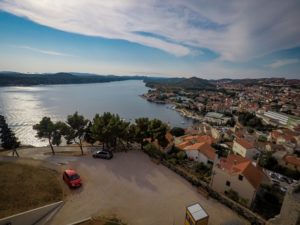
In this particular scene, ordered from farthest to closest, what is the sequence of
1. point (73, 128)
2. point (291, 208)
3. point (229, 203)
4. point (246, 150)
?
point (246, 150)
point (73, 128)
point (229, 203)
point (291, 208)

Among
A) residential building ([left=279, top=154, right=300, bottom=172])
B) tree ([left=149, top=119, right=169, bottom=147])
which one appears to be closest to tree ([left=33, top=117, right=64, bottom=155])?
tree ([left=149, top=119, right=169, bottom=147])

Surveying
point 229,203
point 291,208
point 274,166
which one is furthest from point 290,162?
point 291,208

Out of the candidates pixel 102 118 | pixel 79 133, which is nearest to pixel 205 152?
pixel 102 118

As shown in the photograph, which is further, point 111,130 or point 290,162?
point 290,162

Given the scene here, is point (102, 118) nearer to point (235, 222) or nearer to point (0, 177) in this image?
point (0, 177)

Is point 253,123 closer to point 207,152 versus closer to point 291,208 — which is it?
point 207,152

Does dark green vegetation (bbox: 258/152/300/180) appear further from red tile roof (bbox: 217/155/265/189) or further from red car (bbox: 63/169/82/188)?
red car (bbox: 63/169/82/188)
